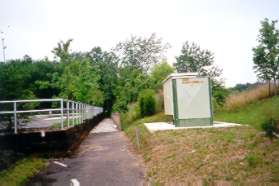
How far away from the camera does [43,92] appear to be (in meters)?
54.7

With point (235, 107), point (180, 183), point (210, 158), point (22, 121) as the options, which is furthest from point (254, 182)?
point (235, 107)

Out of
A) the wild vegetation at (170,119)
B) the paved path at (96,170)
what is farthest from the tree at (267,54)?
the paved path at (96,170)

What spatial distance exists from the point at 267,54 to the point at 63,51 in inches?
819

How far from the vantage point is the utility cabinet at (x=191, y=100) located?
1745 cm

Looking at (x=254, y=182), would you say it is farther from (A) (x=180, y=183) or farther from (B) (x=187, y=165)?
(B) (x=187, y=165)

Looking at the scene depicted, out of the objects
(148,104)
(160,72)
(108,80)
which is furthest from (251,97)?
(108,80)

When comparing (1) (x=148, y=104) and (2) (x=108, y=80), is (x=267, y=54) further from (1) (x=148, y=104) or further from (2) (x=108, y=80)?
(2) (x=108, y=80)

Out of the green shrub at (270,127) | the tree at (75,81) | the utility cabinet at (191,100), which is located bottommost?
the green shrub at (270,127)

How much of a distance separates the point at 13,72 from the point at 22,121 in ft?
6.90

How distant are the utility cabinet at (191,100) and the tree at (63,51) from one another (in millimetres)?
21322

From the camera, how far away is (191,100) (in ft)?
57.7

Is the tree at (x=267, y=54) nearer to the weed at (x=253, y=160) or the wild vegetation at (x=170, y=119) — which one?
the wild vegetation at (x=170, y=119)

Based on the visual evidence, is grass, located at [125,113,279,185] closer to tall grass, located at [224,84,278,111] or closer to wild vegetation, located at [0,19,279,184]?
wild vegetation, located at [0,19,279,184]

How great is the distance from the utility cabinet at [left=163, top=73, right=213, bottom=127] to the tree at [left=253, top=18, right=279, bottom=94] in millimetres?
8456
